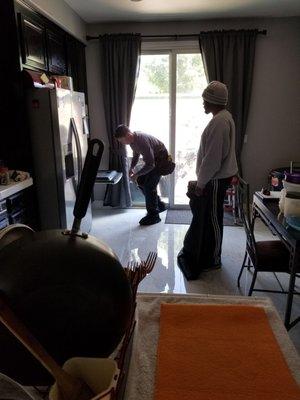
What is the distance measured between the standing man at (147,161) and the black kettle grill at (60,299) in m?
3.18

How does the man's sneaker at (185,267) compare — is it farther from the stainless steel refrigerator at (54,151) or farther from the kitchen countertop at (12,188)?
the kitchen countertop at (12,188)

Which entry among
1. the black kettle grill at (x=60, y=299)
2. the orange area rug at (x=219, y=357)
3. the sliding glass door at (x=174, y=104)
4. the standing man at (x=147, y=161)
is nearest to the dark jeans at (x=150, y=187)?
the standing man at (x=147, y=161)

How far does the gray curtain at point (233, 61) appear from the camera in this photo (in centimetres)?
384

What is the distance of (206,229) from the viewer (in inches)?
104

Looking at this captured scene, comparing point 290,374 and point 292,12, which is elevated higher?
point 292,12

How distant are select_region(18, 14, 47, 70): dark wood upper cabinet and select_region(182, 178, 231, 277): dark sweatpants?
1813 mm

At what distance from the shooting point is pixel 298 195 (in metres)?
1.81

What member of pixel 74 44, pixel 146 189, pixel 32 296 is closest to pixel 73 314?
pixel 32 296

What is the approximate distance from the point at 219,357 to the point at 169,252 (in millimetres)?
2523

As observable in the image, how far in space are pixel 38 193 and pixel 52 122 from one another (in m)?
0.65

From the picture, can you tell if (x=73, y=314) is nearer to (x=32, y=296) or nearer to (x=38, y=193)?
(x=32, y=296)

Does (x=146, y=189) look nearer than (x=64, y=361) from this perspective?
No

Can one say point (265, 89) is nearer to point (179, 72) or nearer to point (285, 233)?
point (179, 72)

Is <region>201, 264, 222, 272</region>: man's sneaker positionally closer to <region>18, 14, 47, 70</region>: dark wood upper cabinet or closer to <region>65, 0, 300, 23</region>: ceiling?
<region>18, 14, 47, 70</region>: dark wood upper cabinet
